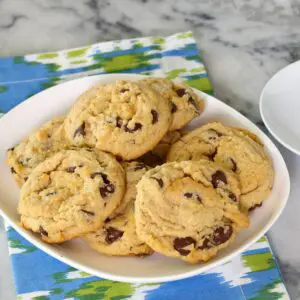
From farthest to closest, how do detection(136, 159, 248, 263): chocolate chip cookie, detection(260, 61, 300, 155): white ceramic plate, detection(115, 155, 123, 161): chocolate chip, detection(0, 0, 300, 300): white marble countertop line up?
detection(0, 0, 300, 300): white marble countertop < detection(260, 61, 300, 155): white ceramic plate < detection(115, 155, 123, 161): chocolate chip < detection(136, 159, 248, 263): chocolate chip cookie

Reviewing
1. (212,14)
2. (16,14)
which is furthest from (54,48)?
(212,14)

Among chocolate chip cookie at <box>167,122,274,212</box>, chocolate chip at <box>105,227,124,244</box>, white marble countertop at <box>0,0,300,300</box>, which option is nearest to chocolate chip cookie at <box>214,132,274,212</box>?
chocolate chip cookie at <box>167,122,274,212</box>

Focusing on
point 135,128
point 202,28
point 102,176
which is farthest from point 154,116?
point 202,28

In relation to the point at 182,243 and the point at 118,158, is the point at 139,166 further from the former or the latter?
the point at 182,243

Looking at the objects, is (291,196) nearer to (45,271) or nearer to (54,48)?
(45,271)

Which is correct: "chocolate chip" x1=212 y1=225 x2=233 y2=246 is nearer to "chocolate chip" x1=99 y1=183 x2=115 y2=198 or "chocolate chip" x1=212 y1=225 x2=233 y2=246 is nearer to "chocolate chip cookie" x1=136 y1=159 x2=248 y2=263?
"chocolate chip cookie" x1=136 y1=159 x2=248 y2=263

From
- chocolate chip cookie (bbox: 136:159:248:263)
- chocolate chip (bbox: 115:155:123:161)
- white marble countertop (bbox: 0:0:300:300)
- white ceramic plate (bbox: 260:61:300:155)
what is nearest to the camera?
chocolate chip cookie (bbox: 136:159:248:263)

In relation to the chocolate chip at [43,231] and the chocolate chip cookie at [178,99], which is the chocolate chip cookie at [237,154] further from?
the chocolate chip at [43,231]
